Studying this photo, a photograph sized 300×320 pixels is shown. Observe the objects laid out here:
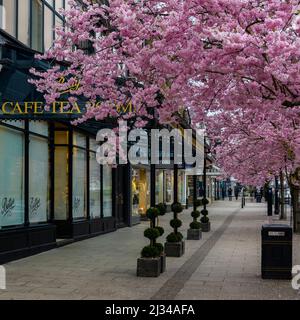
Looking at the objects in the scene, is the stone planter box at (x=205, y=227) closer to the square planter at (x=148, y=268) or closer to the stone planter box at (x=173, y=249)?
the stone planter box at (x=173, y=249)

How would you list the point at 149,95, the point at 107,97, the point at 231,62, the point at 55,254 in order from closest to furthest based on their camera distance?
the point at 231,62 < the point at 149,95 < the point at 107,97 < the point at 55,254

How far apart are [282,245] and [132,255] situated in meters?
5.11

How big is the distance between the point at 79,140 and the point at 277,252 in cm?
984

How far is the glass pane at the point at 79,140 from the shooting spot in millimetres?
18891

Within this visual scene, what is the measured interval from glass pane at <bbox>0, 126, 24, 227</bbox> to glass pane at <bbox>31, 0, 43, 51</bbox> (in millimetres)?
2869

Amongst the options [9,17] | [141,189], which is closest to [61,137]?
[9,17]

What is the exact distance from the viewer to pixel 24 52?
13359 mm

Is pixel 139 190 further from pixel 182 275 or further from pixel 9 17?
pixel 182 275

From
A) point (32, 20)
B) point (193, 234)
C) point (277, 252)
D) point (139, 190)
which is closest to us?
point (277, 252)

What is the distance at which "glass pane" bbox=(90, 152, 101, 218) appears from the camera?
20.9 meters

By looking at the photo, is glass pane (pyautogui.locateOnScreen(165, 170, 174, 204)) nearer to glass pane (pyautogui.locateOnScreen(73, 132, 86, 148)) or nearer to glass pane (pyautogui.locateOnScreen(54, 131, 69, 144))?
glass pane (pyautogui.locateOnScreen(73, 132, 86, 148))

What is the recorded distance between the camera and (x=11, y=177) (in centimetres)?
1406
